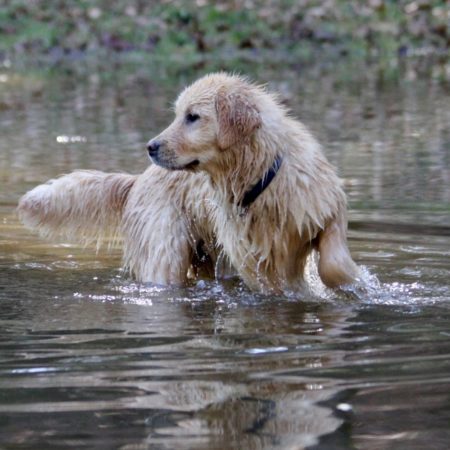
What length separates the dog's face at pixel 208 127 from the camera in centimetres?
714

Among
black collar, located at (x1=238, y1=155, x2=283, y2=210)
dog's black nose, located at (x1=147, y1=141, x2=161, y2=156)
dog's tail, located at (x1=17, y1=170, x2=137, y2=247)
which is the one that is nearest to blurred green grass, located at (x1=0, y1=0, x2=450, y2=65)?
dog's tail, located at (x1=17, y1=170, x2=137, y2=247)

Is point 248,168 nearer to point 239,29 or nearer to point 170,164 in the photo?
point 170,164

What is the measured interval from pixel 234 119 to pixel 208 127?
0.62 ft

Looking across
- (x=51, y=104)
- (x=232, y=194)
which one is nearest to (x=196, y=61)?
(x=51, y=104)

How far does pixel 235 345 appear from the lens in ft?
20.1

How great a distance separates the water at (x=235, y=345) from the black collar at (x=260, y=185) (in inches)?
23.4

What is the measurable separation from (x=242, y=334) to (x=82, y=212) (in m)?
2.47

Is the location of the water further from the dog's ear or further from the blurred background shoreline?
the blurred background shoreline

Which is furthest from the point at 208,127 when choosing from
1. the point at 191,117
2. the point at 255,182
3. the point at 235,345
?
the point at 235,345

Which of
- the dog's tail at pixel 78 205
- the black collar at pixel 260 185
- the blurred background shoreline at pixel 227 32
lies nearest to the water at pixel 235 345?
the dog's tail at pixel 78 205

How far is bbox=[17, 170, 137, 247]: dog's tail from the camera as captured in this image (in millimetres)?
8531

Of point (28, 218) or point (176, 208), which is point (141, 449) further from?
point (28, 218)

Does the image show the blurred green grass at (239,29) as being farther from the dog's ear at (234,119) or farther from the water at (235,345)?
the dog's ear at (234,119)

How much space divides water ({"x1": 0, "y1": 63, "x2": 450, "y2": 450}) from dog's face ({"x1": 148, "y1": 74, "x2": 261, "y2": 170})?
0.88 metres
